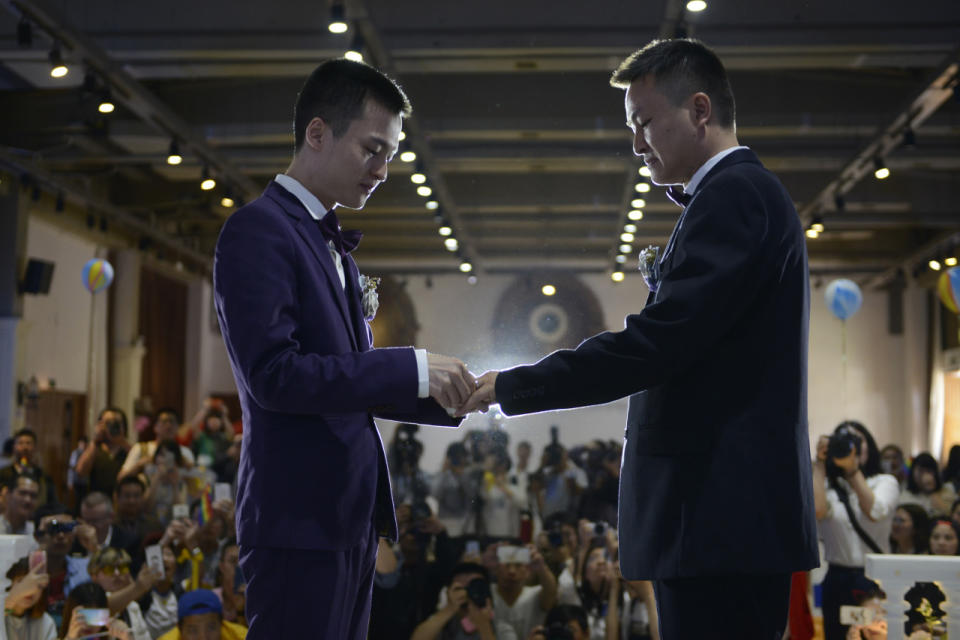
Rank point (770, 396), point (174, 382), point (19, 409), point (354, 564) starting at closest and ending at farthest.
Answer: point (770, 396) → point (354, 564) → point (19, 409) → point (174, 382)

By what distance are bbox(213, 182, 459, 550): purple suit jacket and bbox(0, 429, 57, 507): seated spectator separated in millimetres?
5168

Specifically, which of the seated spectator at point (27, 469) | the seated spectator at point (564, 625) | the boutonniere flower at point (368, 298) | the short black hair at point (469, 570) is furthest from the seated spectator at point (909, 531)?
the seated spectator at point (27, 469)

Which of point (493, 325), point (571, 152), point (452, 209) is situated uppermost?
point (571, 152)

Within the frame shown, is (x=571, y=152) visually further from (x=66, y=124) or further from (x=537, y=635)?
(x=537, y=635)

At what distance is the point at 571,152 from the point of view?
8930 mm

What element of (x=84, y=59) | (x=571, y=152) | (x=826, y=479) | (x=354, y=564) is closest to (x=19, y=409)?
(x=84, y=59)

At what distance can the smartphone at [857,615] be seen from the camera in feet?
15.4

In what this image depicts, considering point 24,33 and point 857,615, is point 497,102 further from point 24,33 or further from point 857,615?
point 857,615

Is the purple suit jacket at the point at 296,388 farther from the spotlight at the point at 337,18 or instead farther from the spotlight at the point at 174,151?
the spotlight at the point at 174,151

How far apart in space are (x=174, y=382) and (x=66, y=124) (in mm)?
6385

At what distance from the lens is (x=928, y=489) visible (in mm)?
7422

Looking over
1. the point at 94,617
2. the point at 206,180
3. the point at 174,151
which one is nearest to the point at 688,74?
the point at 94,617

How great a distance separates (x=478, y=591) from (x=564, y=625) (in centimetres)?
43

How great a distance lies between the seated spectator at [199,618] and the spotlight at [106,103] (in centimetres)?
402
